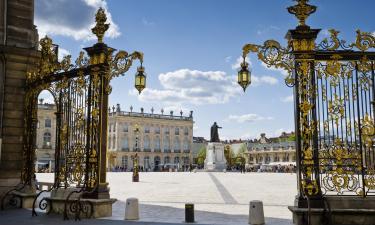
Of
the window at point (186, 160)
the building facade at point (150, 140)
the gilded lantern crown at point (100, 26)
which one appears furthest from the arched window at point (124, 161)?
the gilded lantern crown at point (100, 26)

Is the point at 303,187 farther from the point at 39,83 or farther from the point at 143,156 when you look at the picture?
the point at 143,156

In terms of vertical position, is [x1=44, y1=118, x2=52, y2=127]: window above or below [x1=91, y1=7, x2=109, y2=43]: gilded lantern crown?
above

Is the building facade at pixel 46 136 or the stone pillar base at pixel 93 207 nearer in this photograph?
the stone pillar base at pixel 93 207

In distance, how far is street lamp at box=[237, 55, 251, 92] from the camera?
35.8 ft

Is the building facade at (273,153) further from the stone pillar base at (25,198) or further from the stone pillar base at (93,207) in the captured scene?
the stone pillar base at (93,207)

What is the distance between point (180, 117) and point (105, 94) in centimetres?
8782

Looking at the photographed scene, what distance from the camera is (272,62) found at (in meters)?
10.4

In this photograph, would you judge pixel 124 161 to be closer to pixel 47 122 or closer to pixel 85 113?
pixel 47 122

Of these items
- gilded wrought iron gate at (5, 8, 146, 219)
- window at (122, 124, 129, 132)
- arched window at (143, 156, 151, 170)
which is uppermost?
window at (122, 124, 129, 132)

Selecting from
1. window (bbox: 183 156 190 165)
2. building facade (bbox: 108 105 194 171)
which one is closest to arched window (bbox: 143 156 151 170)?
building facade (bbox: 108 105 194 171)

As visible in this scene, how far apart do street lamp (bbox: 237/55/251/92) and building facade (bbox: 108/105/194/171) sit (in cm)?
7301

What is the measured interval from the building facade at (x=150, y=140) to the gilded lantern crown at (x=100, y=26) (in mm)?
71433

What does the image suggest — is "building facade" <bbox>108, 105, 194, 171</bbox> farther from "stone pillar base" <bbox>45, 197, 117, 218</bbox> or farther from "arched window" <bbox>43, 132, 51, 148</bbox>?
"stone pillar base" <bbox>45, 197, 117, 218</bbox>

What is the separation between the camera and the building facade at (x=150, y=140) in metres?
89.1
